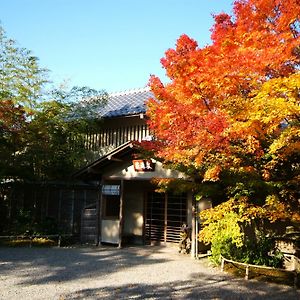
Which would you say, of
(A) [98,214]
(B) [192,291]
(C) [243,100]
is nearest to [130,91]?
(A) [98,214]

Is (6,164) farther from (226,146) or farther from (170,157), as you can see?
(226,146)

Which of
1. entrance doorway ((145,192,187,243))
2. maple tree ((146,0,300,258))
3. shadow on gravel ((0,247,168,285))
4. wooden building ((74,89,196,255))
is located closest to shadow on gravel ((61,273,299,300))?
shadow on gravel ((0,247,168,285))

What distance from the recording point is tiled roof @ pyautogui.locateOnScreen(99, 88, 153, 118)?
706 inches

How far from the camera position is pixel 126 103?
65.4 ft

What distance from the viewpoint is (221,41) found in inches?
357

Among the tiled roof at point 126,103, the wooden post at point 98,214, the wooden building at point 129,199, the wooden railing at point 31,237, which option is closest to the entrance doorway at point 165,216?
the wooden building at point 129,199

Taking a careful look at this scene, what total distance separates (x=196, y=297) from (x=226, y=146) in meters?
3.67

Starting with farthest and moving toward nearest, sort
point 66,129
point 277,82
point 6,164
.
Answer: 1. point 66,129
2. point 6,164
3. point 277,82

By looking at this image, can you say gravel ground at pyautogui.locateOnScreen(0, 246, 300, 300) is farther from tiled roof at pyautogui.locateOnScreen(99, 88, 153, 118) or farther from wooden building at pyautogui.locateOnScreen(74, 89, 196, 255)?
tiled roof at pyautogui.locateOnScreen(99, 88, 153, 118)

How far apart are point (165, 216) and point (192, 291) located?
765 centimetres

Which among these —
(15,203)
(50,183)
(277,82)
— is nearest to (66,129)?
(50,183)

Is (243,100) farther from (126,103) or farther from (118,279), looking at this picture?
(126,103)

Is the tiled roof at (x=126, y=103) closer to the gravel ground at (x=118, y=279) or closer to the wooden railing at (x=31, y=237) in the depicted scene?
the wooden railing at (x=31, y=237)

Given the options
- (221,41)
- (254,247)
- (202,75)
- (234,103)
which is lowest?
(254,247)
